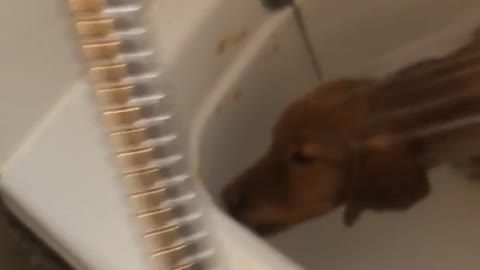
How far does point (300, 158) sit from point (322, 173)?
0.10 feet

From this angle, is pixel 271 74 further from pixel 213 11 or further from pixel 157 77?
pixel 157 77

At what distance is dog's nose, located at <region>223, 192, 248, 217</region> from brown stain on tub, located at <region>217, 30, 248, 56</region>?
6.5 inches

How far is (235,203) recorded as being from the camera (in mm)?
963

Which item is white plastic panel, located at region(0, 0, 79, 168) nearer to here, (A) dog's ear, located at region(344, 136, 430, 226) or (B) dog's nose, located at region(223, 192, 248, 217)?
(B) dog's nose, located at region(223, 192, 248, 217)

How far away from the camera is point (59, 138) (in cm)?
87

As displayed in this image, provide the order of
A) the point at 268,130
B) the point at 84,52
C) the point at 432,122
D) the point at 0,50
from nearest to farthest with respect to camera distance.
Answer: the point at 84,52 < the point at 0,50 < the point at 432,122 < the point at 268,130

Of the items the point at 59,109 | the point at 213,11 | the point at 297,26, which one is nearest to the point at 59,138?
the point at 59,109

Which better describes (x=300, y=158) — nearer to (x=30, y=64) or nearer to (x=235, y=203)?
(x=235, y=203)

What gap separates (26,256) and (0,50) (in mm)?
337

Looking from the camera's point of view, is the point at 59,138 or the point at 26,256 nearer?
the point at 59,138

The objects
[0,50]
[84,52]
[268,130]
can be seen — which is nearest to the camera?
[84,52]

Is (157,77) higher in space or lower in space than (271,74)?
higher

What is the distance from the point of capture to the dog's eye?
38.7 inches

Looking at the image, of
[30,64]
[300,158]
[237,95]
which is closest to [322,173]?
[300,158]
